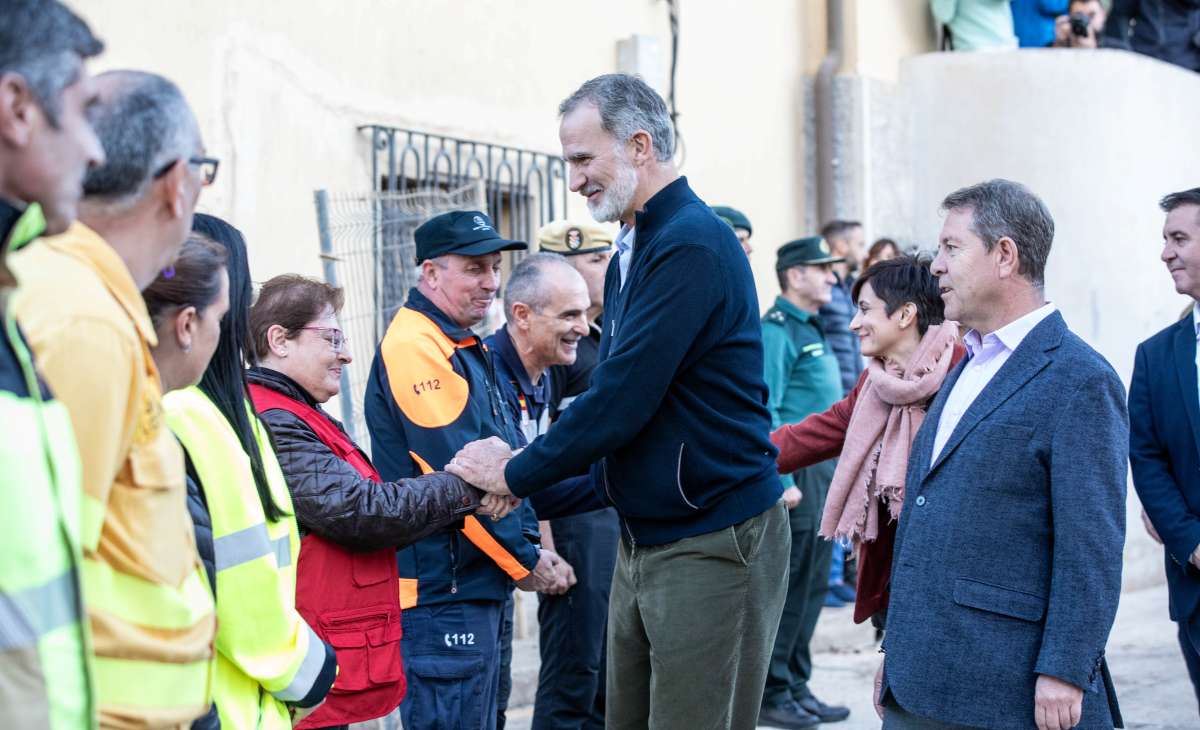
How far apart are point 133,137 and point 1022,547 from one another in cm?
209

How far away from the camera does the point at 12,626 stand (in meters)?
1.60

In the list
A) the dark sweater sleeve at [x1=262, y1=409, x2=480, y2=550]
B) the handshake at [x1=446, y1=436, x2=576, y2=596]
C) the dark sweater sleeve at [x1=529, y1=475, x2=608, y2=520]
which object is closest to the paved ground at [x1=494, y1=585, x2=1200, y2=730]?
the dark sweater sleeve at [x1=529, y1=475, x2=608, y2=520]

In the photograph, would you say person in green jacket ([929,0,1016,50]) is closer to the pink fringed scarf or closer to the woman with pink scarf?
the woman with pink scarf

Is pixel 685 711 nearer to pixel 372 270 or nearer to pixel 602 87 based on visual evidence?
pixel 602 87

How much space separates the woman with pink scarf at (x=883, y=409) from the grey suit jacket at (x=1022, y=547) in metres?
0.55

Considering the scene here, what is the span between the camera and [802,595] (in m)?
6.36

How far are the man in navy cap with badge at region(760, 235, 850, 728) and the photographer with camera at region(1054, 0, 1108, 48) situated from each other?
4.74 m

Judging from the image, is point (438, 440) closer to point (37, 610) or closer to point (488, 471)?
point (488, 471)

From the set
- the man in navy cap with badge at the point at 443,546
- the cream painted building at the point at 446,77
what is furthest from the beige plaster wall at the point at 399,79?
the man in navy cap with badge at the point at 443,546

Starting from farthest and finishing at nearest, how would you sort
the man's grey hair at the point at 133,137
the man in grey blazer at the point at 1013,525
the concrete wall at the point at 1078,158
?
the concrete wall at the point at 1078,158 < the man in grey blazer at the point at 1013,525 < the man's grey hair at the point at 133,137

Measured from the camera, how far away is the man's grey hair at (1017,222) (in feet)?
10.9

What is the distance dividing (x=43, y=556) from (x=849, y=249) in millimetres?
7571

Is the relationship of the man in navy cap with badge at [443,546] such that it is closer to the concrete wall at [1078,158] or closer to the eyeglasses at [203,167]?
the eyeglasses at [203,167]

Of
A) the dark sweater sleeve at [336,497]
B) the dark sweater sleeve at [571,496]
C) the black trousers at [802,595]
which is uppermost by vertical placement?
the dark sweater sleeve at [336,497]
